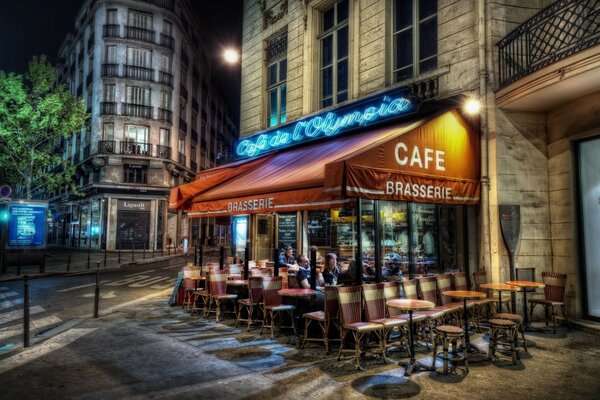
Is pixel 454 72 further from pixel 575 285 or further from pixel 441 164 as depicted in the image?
pixel 575 285

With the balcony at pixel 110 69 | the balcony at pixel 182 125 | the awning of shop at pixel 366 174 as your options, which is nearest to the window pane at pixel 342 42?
the awning of shop at pixel 366 174

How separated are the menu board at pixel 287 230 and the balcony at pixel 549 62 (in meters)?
7.64

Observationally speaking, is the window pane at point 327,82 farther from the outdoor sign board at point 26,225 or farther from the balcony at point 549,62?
the outdoor sign board at point 26,225

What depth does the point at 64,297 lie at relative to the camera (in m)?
11.4

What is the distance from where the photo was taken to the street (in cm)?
799

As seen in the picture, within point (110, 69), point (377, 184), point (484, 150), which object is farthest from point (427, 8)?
point (110, 69)

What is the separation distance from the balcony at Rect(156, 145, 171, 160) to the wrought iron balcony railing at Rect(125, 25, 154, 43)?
918 cm

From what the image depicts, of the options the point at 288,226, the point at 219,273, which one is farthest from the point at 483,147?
the point at 288,226

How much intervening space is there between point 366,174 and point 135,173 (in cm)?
3069

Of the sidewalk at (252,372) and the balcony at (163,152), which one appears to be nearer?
the sidewalk at (252,372)

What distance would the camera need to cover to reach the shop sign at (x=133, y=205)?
32.2 metres

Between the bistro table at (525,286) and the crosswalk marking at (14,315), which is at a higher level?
the bistro table at (525,286)

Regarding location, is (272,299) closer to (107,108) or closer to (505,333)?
(505,333)

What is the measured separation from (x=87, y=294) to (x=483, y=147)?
37.1ft
